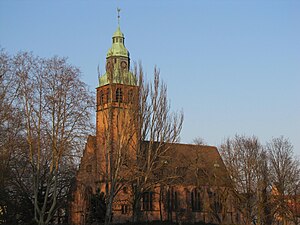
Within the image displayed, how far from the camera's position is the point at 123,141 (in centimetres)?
4138

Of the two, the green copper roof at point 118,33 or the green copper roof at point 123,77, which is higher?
the green copper roof at point 118,33

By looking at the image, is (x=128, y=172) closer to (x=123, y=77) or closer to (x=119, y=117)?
(x=119, y=117)

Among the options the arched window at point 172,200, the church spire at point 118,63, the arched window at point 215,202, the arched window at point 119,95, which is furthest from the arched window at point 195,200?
the arched window at point 119,95

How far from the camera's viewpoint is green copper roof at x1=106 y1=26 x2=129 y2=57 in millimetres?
58934

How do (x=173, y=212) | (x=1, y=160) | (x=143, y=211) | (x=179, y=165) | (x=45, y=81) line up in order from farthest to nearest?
(x=173, y=212), (x=143, y=211), (x=179, y=165), (x=45, y=81), (x=1, y=160)

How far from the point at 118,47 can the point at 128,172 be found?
76.1ft

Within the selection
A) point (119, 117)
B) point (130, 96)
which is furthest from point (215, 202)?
point (130, 96)

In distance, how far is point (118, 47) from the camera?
60.4 m

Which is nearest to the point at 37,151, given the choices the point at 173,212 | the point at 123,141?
the point at 123,141

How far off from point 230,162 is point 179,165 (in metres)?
6.65

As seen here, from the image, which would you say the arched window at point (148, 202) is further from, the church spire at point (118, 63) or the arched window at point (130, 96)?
the arched window at point (130, 96)

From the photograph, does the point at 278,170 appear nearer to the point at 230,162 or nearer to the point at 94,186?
the point at 230,162

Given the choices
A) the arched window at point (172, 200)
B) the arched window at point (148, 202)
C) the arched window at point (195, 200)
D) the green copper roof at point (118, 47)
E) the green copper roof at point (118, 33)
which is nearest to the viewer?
the green copper roof at point (118, 47)

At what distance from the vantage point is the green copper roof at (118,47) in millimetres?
58934
